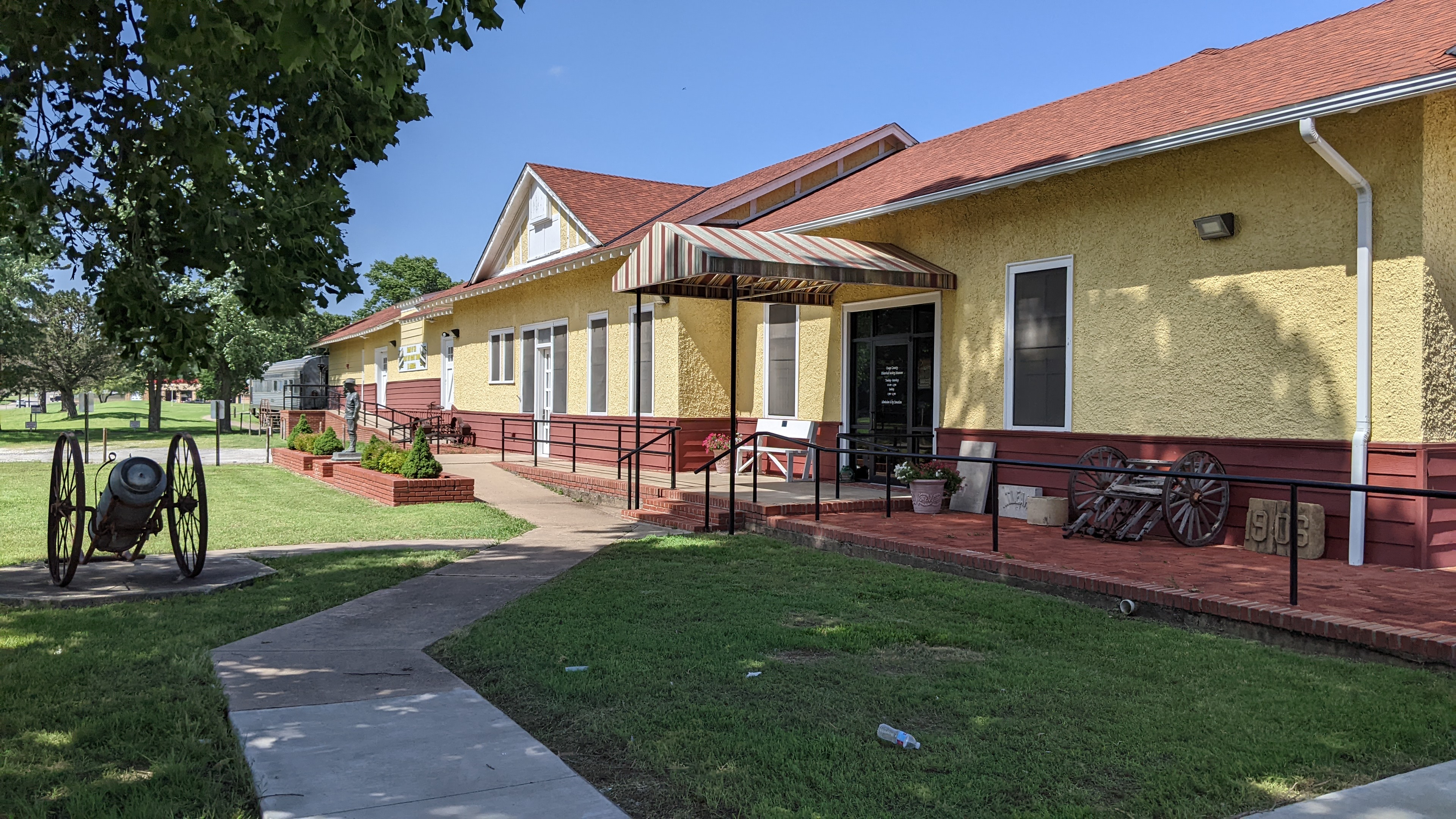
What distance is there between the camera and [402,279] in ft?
252

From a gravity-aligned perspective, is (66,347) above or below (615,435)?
above

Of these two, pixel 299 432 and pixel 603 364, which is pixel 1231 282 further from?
pixel 299 432

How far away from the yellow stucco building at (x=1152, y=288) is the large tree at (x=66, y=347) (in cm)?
3140

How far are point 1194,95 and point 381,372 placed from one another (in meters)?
30.1

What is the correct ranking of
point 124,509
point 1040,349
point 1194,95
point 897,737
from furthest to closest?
point 1040,349 → point 1194,95 → point 124,509 → point 897,737

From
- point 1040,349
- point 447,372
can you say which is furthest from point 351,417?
point 1040,349

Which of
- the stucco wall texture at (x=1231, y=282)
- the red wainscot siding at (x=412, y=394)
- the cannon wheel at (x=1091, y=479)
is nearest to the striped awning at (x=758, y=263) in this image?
the stucco wall texture at (x=1231, y=282)

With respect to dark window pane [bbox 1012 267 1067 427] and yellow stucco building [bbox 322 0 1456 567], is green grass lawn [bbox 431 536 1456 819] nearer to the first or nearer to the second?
yellow stucco building [bbox 322 0 1456 567]

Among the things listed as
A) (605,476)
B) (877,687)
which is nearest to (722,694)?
(877,687)

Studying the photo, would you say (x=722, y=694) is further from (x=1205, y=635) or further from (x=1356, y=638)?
(x=1356, y=638)

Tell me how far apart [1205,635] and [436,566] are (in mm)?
6396

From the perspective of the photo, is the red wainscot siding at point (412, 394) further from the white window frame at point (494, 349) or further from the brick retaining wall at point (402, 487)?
the brick retaining wall at point (402, 487)

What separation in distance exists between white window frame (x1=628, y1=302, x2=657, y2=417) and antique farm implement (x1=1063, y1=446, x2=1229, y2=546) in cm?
889

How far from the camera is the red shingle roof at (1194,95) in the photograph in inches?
343
